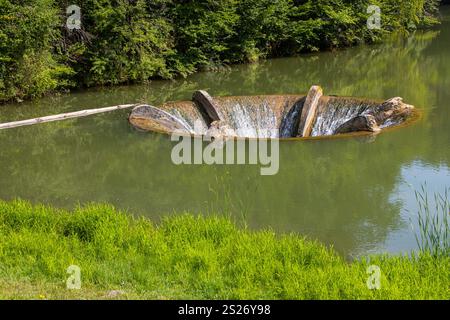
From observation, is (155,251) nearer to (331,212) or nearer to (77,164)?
(331,212)

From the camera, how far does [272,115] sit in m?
14.4

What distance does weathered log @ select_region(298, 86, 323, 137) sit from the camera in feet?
44.0

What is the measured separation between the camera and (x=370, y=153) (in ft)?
35.7

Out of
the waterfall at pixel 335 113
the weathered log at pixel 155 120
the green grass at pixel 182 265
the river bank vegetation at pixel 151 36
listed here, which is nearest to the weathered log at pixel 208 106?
the weathered log at pixel 155 120

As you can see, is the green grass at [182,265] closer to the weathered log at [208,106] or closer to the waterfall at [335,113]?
the weathered log at [208,106]

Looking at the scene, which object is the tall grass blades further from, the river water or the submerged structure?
the submerged structure

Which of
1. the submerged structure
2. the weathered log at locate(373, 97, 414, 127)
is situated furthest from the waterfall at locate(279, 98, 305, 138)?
the weathered log at locate(373, 97, 414, 127)

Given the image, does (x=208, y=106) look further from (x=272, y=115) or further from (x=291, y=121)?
(x=291, y=121)

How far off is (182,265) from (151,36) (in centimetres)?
1344

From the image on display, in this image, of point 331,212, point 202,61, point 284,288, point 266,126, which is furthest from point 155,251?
point 202,61

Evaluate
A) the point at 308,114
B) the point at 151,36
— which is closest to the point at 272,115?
the point at 308,114

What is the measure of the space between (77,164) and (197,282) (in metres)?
6.41

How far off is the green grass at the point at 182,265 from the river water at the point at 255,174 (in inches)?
44.9

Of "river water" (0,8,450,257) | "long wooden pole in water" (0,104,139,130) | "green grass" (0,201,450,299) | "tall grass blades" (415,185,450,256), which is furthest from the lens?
"long wooden pole in water" (0,104,139,130)
